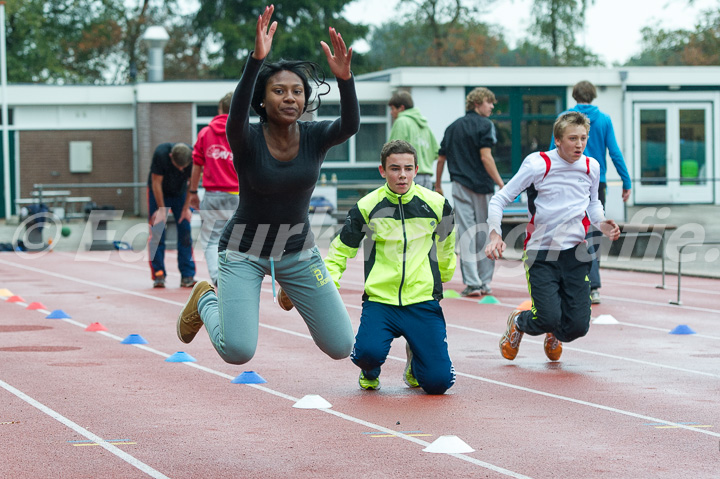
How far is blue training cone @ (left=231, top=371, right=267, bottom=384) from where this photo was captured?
7340 mm

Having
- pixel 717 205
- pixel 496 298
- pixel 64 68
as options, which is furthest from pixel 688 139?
pixel 64 68

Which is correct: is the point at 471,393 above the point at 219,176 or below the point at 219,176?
below

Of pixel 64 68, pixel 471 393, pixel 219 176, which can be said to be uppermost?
pixel 64 68

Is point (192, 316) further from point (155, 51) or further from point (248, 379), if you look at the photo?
point (155, 51)

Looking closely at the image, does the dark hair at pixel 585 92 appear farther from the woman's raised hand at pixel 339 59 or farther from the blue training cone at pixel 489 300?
the woman's raised hand at pixel 339 59

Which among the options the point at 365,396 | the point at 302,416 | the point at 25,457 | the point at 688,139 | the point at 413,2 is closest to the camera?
the point at 25,457

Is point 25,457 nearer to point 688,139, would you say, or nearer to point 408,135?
point 408,135

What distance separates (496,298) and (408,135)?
7.13ft

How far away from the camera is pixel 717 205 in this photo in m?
27.9

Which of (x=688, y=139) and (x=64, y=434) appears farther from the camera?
(x=688, y=139)

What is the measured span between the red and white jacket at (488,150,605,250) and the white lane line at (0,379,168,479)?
3.56 m

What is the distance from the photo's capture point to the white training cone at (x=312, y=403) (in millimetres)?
6512

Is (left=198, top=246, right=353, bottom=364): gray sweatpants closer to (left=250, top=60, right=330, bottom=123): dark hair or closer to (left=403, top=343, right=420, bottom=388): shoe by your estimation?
(left=250, top=60, right=330, bottom=123): dark hair

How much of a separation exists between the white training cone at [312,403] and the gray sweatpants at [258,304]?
0.55m
